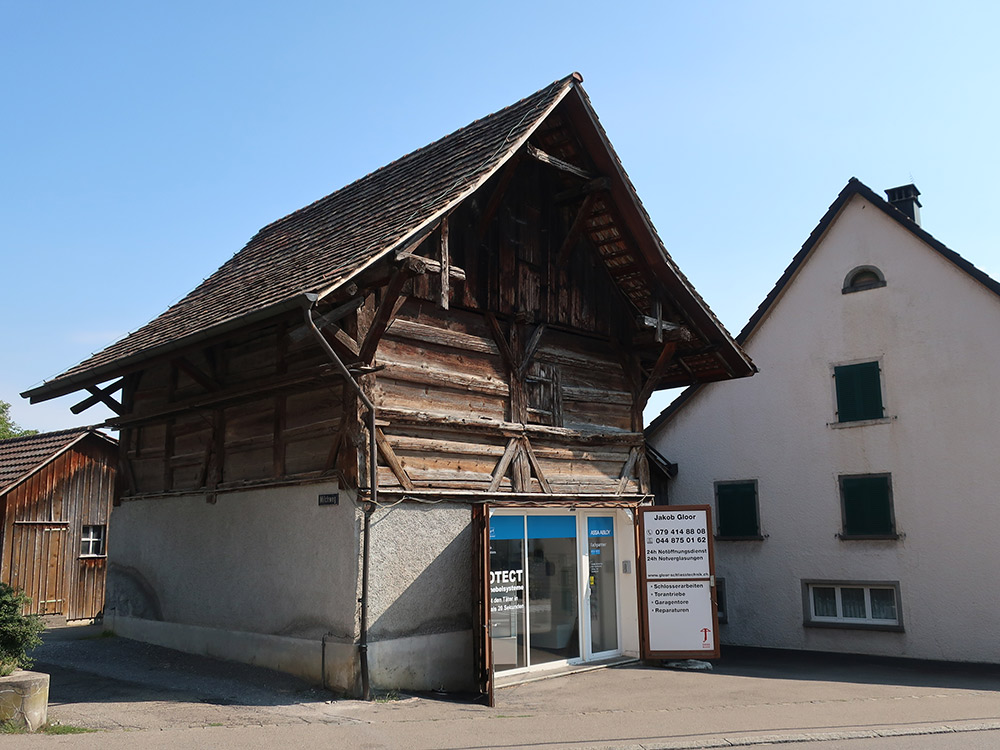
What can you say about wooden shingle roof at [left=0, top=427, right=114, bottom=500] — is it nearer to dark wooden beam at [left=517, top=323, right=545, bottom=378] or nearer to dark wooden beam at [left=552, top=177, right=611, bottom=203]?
dark wooden beam at [left=517, top=323, right=545, bottom=378]

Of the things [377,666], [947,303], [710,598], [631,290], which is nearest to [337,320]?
[377,666]

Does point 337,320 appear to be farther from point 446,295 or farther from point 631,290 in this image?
point 631,290

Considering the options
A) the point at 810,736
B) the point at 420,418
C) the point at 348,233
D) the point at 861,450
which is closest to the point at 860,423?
the point at 861,450

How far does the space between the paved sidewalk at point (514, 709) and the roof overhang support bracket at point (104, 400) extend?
367 cm

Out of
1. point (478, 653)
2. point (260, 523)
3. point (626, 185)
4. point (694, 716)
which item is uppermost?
point (626, 185)

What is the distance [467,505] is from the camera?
434 inches

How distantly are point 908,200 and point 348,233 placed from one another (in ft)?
38.5

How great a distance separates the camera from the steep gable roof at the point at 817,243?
15.0 meters

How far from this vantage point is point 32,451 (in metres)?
23.3

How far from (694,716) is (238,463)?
6566 millimetres

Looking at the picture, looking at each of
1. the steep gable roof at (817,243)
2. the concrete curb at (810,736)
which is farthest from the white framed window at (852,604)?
the concrete curb at (810,736)

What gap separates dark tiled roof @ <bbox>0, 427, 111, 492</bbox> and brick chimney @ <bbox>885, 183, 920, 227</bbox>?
20.2 metres

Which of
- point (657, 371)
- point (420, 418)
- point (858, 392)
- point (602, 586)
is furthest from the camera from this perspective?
point (858, 392)

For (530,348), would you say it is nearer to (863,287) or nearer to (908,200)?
(863,287)
